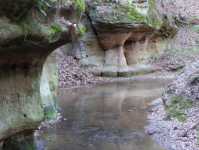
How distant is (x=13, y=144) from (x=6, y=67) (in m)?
1.53

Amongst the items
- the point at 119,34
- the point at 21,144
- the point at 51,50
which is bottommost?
the point at 21,144

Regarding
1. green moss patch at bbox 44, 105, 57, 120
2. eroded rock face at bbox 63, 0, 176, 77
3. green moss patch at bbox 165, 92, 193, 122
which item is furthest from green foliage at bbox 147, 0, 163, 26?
green moss patch at bbox 44, 105, 57, 120

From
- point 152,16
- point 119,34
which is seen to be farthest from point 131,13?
point 152,16

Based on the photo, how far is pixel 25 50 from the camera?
4.29 m

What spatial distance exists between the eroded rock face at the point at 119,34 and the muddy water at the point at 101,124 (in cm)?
689

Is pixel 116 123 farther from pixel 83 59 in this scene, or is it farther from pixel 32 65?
pixel 83 59

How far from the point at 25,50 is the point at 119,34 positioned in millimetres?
13985

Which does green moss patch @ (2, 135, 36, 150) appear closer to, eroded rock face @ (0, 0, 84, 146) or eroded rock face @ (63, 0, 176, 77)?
eroded rock face @ (0, 0, 84, 146)

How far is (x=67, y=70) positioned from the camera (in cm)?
1628

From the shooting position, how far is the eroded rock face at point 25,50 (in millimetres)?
3357

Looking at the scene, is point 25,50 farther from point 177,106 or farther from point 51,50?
point 177,106

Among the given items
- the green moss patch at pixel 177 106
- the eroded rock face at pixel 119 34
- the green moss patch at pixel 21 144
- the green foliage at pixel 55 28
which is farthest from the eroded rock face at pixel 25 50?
the eroded rock face at pixel 119 34

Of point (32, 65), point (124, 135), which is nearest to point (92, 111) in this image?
point (124, 135)

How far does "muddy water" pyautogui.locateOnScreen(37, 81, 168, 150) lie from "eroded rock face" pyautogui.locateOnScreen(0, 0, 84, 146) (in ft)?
4.10
